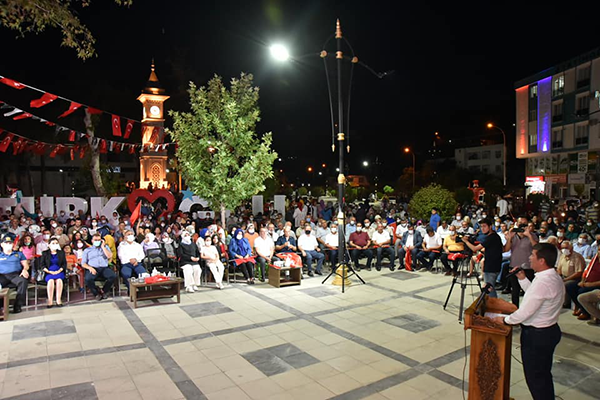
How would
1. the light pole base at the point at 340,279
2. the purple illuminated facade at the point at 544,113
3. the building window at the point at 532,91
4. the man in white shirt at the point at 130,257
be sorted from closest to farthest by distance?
the man in white shirt at the point at 130,257
the light pole base at the point at 340,279
the purple illuminated facade at the point at 544,113
the building window at the point at 532,91

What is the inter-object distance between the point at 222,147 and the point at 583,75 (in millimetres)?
31613

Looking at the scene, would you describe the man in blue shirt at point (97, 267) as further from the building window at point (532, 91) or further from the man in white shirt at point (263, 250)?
the building window at point (532, 91)

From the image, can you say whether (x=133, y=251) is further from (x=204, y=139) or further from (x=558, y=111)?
(x=558, y=111)

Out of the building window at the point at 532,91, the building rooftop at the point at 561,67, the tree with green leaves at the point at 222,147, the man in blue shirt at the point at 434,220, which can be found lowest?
the man in blue shirt at the point at 434,220

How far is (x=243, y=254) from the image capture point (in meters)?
11.9

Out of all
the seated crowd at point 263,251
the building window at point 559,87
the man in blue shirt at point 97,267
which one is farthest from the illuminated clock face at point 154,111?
the building window at point 559,87

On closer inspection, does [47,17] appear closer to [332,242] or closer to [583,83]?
[332,242]

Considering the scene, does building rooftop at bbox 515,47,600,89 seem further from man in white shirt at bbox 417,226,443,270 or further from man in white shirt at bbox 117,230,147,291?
man in white shirt at bbox 117,230,147,291

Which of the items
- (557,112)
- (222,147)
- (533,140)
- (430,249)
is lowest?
(430,249)

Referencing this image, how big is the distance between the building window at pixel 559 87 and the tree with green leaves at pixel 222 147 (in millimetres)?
31083

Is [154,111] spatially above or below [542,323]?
above

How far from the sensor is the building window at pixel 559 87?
34.1 m

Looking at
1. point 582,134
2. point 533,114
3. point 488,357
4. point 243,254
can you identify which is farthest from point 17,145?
point 533,114

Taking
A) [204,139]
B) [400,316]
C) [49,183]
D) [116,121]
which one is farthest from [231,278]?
[49,183]
